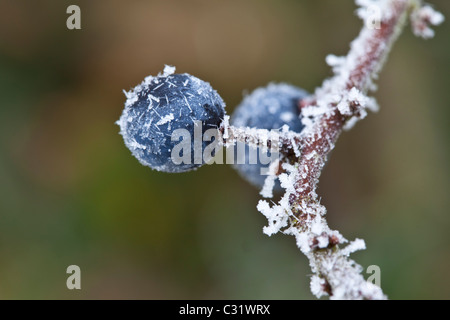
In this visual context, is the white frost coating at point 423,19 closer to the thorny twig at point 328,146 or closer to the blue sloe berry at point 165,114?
the thorny twig at point 328,146

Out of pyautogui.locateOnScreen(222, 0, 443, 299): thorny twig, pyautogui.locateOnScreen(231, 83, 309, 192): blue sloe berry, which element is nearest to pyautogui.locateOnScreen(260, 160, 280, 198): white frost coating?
pyautogui.locateOnScreen(222, 0, 443, 299): thorny twig

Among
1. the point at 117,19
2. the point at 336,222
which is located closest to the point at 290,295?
the point at 336,222

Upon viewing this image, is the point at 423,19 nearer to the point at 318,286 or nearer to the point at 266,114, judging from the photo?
the point at 266,114

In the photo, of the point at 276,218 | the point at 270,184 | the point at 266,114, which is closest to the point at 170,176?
the point at 266,114

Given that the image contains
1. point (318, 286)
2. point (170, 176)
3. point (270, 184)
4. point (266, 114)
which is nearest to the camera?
point (318, 286)

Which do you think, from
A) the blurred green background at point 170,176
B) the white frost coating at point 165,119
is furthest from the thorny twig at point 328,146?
the blurred green background at point 170,176

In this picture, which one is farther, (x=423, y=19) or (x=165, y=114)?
(x=423, y=19)
